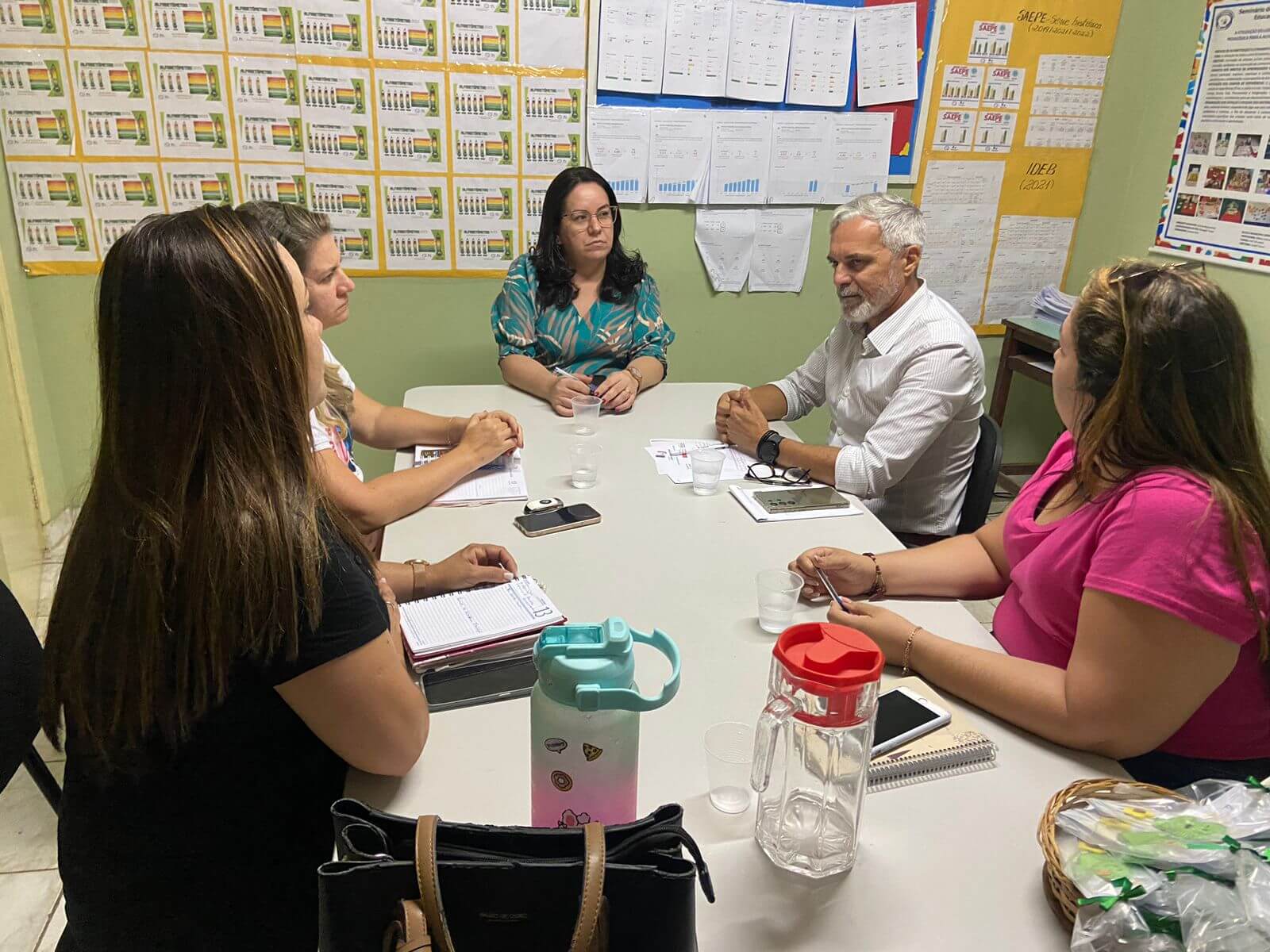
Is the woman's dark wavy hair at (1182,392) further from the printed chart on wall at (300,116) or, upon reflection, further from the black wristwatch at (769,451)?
the printed chart on wall at (300,116)

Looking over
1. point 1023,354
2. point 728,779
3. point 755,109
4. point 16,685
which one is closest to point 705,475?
point 728,779

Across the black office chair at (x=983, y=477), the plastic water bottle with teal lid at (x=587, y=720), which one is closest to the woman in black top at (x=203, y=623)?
the plastic water bottle with teal lid at (x=587, y=720)

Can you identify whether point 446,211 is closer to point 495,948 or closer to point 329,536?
point 329,536

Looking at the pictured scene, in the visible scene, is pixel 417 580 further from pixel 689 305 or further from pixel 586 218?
pixel 689 305

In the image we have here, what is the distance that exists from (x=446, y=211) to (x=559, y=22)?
0.77 metres

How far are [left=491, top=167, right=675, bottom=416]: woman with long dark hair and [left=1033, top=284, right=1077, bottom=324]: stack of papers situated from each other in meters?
1.82

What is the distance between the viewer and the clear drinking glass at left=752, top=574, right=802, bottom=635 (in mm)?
1423

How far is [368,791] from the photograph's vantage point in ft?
3.44

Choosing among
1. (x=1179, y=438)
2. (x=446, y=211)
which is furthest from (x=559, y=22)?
(x=1179, y=438)

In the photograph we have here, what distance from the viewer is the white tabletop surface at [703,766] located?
91cm

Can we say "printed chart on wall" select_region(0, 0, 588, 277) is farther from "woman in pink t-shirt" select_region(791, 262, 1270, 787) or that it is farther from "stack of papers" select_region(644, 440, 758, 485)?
"woman in pink t-shirt" select_region(791, 262, 1270, 787)

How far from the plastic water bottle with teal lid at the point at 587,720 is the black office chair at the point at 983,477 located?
144 centimetres

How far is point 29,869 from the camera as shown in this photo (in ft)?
6.17

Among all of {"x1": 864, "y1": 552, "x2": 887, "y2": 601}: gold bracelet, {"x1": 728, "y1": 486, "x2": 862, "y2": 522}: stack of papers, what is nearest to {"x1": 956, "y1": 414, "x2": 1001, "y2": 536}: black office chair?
{"x1": 728, "y1": 486, "x2": 862, "y2": 522}: stack of papers
